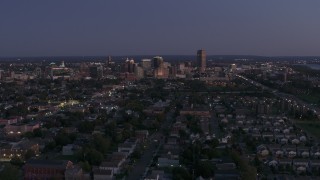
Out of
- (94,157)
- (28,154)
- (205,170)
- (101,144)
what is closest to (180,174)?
(205,170)

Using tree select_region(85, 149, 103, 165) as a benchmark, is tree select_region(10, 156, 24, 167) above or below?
below

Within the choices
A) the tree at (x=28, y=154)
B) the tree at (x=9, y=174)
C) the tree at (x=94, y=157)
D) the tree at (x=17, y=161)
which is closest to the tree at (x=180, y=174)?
the tree at (x=94, y=157)

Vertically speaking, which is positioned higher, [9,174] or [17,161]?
[9,174]

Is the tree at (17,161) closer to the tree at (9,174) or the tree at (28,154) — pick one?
the tree at (28,154)

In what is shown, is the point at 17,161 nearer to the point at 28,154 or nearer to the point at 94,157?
the point at 28,154

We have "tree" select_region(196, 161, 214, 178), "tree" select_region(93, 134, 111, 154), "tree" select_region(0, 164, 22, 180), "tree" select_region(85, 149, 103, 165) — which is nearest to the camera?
"tree" select_region(0, 164, 22, 180)

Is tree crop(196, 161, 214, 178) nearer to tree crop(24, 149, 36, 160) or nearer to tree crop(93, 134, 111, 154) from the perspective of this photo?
tree crop(93, 134, 111, 154)

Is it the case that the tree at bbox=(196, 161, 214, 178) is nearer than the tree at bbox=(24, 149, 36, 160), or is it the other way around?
the tree at bbox=(196, 161, 214, 178)

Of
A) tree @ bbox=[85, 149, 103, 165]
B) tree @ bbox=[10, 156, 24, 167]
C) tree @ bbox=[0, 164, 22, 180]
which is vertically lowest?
tree @ bbox=[10, 156, 24, 167]

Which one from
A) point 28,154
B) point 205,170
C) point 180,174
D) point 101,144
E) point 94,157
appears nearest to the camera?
point 180,174

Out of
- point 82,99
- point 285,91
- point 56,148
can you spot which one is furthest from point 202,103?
point 56,148

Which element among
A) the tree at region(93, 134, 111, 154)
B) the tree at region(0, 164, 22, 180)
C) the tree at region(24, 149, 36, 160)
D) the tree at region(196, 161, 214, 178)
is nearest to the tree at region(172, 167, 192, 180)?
the tree at region(196, 161, 214, 178)

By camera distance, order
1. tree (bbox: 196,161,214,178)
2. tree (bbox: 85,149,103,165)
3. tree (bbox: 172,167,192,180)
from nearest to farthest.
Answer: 1. tree (bbox: 172,167,192,180)
2. tree (bbox: 196,161,214,178)
3. tree (bbox: 85,149,103,165)
